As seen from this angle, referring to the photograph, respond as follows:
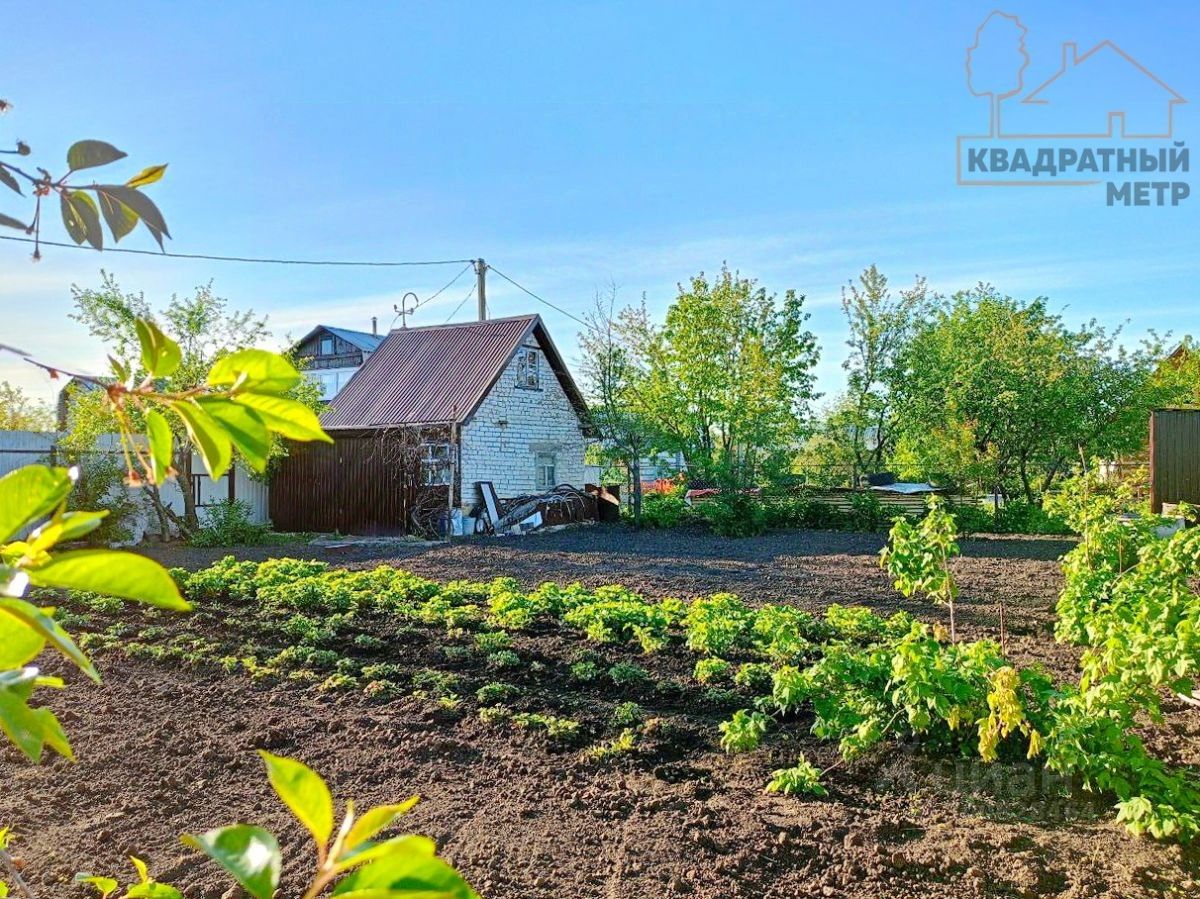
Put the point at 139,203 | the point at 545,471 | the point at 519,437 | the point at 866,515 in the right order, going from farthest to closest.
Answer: the point at 545,471
the point at 519,437
the point at 866,515
the point at 139,203

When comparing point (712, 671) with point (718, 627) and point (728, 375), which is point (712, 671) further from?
point (728, 375)

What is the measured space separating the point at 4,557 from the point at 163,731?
14.1 ft

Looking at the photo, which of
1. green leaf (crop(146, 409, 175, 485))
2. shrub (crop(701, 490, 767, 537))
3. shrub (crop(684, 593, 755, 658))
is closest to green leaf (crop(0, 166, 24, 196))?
green leaf (crop(146, 409, 175, 485))

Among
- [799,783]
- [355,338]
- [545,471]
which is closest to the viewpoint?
[799,783]

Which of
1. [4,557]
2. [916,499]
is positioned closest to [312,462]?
[916,499]

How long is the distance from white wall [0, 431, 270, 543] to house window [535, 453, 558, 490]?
222 inches

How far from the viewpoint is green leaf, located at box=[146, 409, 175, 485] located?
626 millimetres

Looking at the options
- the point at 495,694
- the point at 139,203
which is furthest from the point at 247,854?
the point at 495,694

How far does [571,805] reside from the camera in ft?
11.3

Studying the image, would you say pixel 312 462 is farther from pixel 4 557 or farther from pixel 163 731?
pixel 4 557

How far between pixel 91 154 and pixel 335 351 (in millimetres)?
36305

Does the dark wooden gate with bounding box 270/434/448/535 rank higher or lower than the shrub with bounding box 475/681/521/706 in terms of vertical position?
higher

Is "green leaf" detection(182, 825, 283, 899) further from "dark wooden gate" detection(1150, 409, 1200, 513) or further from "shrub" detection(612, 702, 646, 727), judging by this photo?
"dark wooden gate" detection(1150, 409, 1200, 513)

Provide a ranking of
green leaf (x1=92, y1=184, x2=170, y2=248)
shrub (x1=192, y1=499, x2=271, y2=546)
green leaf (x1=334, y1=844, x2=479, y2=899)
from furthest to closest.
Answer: shrub (x1=192, y1=499, x2=271, y2=546), green leaf (x1=92, y1=184, x2=170, y2=248), green leaf (x1=334, y1=844, x2=479, y2=899)
